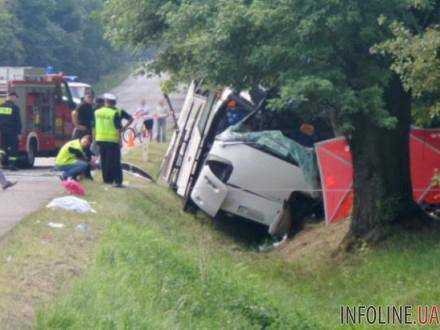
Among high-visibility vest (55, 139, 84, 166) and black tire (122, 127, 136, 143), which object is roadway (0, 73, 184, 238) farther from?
black tire (122, 127, 136, 143)

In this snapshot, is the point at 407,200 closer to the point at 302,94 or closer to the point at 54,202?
the point at 302,94

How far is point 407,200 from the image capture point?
16203 millimetres

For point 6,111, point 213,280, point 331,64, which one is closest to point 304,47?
point 331,64

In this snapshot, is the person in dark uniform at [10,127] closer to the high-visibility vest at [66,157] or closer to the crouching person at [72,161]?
the crouching person at [72,161]

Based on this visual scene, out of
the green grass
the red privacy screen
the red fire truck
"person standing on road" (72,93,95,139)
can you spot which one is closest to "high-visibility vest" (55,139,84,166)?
the green grass

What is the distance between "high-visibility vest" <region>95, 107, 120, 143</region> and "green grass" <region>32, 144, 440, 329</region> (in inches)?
36.6

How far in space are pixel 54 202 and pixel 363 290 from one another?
4.51 m

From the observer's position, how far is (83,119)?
22.5 metres

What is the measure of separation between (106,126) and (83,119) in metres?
2.70

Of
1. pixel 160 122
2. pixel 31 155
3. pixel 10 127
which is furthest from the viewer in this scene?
pixel 160 122

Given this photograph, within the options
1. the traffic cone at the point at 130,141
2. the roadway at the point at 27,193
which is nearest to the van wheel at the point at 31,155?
the roadway at the point at 27,193

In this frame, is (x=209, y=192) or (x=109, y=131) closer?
(x=209, y=192)

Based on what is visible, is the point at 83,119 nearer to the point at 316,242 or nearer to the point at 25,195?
the point at 25,195

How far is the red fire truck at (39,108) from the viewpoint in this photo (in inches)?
1060
